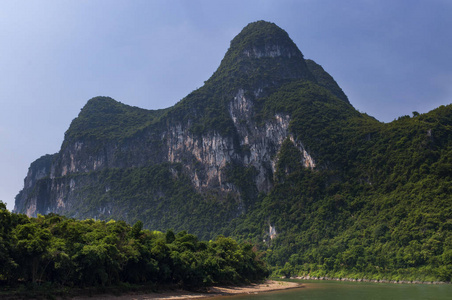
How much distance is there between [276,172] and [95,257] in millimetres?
100242

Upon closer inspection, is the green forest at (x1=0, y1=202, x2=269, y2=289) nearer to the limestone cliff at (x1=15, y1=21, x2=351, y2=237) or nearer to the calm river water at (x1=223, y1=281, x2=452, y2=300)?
Answer: the calm river water at (x1=223, y1=281, x2=452, y2=300)

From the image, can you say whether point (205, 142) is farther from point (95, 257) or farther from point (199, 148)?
point (95, 257)

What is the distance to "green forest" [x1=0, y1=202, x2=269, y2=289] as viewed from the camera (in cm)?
3097

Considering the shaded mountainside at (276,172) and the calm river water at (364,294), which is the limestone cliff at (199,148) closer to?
the shaded mountainside at (276,172)

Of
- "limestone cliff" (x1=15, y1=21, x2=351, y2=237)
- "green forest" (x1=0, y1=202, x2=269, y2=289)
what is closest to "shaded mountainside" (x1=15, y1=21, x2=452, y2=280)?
"limestone cliff" (x1=15, y1=21, x2=351, y2=237)

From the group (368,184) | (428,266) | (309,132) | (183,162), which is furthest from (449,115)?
(183,162)

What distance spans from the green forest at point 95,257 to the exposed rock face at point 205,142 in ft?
259

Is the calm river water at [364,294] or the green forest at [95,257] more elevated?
the green forest at [95,257]

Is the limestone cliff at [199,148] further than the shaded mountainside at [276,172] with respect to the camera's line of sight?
Yes

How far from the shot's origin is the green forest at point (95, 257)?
31.0m

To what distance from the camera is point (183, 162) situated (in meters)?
156

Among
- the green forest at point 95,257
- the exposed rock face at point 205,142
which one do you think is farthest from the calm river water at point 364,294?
the exposed rock face at point 205,142

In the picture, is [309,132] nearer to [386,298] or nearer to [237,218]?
[237,218]

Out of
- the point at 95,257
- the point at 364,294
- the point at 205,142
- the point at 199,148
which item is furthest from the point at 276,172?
the point at 95,257
